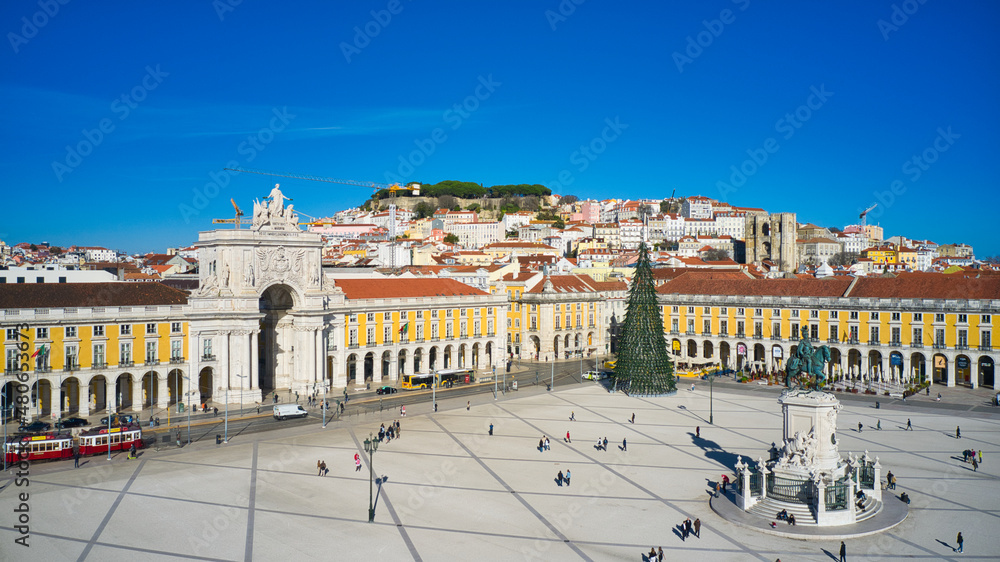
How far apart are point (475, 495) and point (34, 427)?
2885cm

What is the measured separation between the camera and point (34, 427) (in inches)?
1800

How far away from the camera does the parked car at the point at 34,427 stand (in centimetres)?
4501

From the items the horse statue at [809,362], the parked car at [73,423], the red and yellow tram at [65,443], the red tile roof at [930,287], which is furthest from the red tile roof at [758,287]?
the parked car at [73,423]

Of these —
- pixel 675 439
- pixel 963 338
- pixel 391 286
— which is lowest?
pixel 675 439

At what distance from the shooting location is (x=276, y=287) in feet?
203

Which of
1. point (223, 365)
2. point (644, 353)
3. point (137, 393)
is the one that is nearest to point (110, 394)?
point (137, 393)

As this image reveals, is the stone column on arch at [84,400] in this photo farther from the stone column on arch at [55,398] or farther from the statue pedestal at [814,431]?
the statue pedestal at [814,431]

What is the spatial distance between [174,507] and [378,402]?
85.4ft

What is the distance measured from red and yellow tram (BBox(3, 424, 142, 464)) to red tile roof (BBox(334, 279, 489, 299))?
26197 millimetres

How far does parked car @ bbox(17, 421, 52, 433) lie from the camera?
45.0m

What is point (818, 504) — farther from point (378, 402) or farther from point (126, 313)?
point (126, 313)

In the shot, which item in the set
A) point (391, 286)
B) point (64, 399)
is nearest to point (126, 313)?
point (64, 399)

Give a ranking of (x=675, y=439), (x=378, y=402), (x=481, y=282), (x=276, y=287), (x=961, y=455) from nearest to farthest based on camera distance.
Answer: (x=961, y=455) → (x=675, y=439) → (x=378, y=402) → (x=276, y=287) → (x=481, y=282)

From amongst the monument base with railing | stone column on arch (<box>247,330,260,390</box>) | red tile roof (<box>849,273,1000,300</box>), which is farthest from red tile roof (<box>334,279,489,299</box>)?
the monument base with railing
